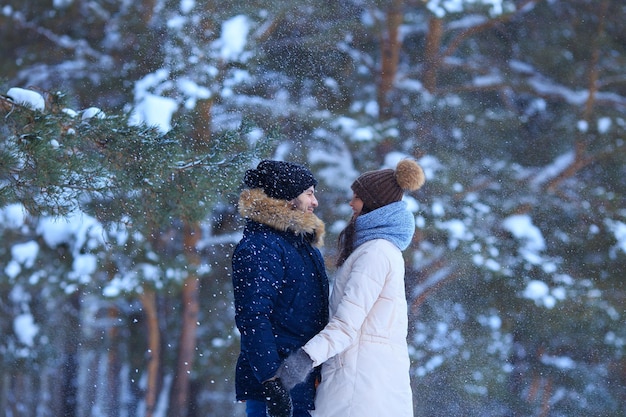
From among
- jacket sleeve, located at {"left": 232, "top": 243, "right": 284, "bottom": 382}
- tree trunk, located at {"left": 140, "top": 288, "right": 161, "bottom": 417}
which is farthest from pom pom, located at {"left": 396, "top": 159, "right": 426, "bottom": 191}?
tree trunk, located at {"left": 140, "top": 288, "right": 161, "bottom": 417}

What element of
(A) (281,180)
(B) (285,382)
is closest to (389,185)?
(A) (281,180)

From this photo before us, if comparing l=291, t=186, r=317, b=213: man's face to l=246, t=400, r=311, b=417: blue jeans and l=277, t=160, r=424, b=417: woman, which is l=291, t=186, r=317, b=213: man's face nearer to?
l=277, t=160, r=424, b=417: woman

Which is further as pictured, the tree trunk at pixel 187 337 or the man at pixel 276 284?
the tree trunk at pixel 187 337

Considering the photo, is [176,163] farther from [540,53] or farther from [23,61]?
[540,53]

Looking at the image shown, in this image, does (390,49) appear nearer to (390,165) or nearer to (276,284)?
(390,165)

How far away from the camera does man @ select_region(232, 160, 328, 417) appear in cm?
212

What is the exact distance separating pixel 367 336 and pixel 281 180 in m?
0.53

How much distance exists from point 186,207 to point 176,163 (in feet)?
0.99

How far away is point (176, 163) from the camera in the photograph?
3457mm

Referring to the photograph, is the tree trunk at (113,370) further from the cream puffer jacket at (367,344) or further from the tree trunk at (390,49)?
the cream puffer jacket at (367,344)

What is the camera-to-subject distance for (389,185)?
2.46 metres

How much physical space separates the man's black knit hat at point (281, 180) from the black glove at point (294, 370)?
500mm

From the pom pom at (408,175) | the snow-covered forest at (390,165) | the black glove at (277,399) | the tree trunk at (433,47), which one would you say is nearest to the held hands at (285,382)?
the black glove at (277,399)

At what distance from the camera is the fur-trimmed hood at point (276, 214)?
2275 mm
